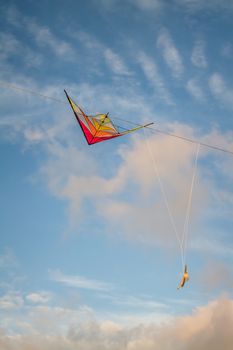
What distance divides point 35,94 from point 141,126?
5839 millimetres

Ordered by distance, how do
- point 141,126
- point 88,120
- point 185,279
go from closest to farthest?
point 185,279, point 141,126, point 88,120

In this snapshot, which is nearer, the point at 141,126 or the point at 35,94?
the point at 35,94

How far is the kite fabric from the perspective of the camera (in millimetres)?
19125

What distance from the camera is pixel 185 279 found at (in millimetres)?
15977

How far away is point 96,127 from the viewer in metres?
20.6

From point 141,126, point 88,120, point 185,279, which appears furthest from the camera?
point 88,120

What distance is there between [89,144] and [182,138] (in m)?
5.37

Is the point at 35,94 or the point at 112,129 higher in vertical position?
the point at 112,129

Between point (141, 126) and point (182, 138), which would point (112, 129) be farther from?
point (182, 138)

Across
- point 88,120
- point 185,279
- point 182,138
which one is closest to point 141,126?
point 182,138

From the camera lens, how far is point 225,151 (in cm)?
1619

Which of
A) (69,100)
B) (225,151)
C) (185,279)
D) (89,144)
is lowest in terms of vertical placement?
(185,279)

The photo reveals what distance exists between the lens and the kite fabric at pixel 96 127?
19125 mm

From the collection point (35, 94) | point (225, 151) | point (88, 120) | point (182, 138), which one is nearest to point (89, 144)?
point (88, 120)
